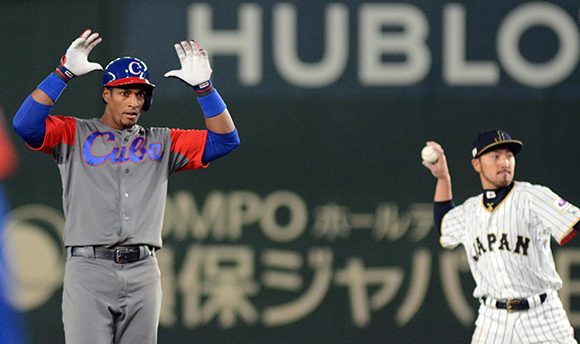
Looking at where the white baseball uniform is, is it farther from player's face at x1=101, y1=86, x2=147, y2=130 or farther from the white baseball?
player's face at x1=101, y1=86, x2=147, y2=130

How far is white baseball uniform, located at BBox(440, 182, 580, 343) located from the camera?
18.9 feet

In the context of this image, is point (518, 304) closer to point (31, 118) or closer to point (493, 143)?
point (493, 143)

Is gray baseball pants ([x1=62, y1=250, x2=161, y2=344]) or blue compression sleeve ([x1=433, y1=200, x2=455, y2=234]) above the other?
blue compression sleeve ([x1=433, y1=200, x2=455, y2=234])

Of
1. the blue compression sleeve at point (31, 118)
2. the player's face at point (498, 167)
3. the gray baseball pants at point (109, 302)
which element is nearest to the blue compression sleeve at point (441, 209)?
the player's face at point (498, 167)

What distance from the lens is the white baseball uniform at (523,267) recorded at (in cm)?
577

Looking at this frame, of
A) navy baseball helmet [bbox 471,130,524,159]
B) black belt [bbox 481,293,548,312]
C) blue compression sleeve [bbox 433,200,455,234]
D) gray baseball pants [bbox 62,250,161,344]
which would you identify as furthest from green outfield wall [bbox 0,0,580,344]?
gray baseball pants [bbox 62,250,161,344]

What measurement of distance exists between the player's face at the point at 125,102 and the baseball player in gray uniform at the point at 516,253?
1739 millimetres

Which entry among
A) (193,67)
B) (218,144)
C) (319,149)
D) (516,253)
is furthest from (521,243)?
(319,149)

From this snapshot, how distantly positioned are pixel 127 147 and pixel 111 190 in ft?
0.70

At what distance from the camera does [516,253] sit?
19.1ft

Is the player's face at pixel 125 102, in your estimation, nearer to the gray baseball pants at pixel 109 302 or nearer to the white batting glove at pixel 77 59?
the white batting glove at pixel 77 59

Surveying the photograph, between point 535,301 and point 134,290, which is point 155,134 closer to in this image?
point 134,290

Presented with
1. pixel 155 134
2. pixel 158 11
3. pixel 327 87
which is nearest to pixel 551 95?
pixel 327 87

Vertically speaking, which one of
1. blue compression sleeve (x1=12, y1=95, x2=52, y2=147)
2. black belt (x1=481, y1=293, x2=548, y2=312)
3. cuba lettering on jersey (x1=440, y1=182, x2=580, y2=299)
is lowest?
black belt (x1=481, y1=293, x2=548, y2=312)
